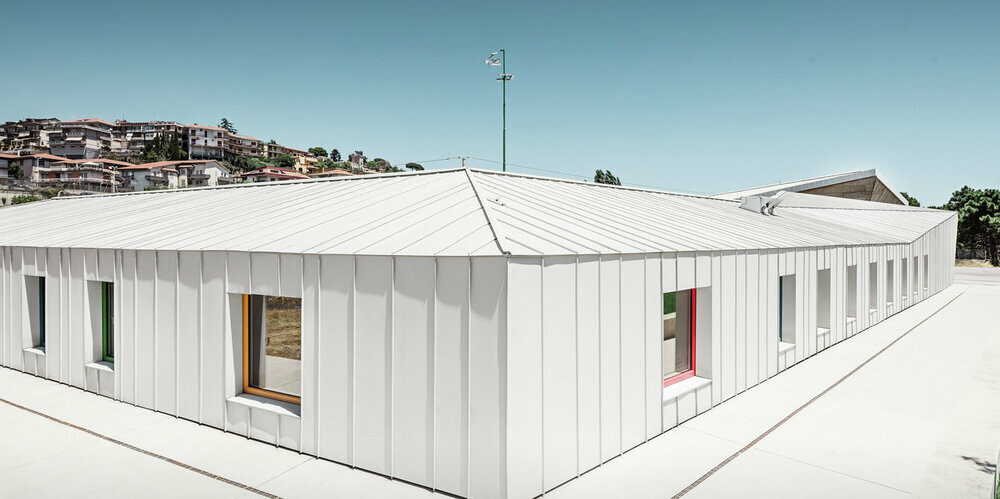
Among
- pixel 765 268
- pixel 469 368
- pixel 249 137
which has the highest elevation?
pixel 249 137

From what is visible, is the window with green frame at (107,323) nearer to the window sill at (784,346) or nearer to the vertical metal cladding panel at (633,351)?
the vertical metal cladding panel at (633,351)

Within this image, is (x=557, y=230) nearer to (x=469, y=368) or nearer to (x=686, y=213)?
(x=469, y=368)

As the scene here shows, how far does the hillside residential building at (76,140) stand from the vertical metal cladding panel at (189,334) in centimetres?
12308

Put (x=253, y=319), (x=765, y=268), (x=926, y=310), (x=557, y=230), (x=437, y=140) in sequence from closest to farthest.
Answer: (x=557, y=230) < (x=253, y=319) < (x=765, y=268) < (x=926, y=310) < (x=437, y=140)

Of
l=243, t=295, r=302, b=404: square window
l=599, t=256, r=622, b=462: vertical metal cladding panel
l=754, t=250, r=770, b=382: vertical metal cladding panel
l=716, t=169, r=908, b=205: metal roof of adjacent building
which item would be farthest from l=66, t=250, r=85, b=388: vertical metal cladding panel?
l=716, t=169, r=908, b=205: metal roof of adjacent building

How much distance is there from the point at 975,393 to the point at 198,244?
41.8 ft

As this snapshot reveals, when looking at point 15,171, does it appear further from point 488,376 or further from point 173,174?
point 488,376

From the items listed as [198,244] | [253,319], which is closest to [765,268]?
[253,319]

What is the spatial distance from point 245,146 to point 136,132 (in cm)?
2244

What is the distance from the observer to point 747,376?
8.62m

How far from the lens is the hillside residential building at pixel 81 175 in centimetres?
7306

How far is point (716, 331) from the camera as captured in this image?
7.76 metres

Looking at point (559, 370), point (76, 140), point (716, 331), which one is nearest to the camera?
point (559, 370)

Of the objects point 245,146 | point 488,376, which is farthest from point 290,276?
point 245,146
